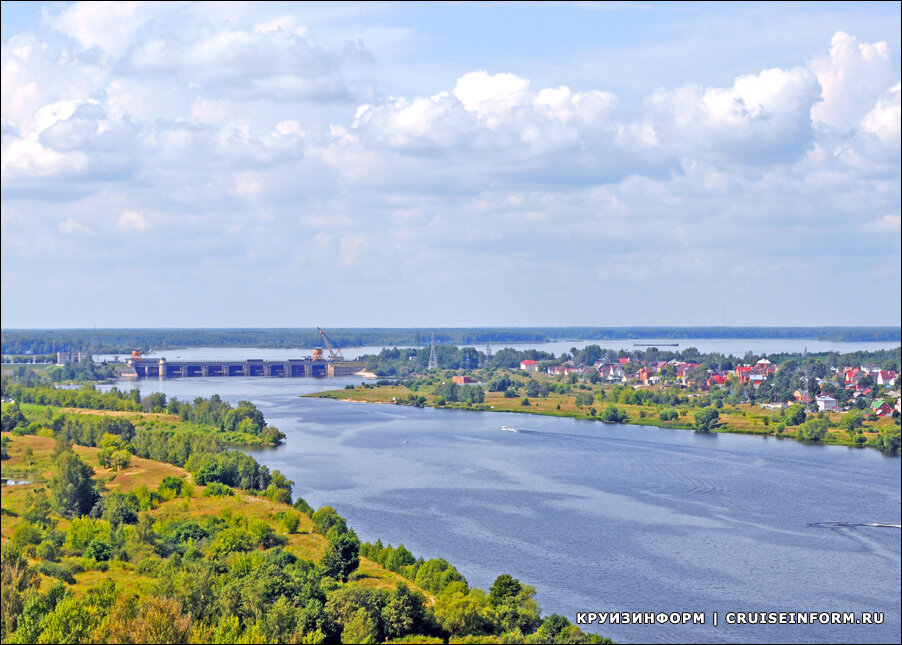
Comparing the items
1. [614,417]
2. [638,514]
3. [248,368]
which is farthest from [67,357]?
[638,514]

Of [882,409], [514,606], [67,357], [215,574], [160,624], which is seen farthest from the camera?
[67,357]

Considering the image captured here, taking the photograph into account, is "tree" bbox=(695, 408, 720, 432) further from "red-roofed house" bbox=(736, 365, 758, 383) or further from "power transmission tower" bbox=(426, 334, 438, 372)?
"power transmission tower" bbox=(426, 334, 438, 372)

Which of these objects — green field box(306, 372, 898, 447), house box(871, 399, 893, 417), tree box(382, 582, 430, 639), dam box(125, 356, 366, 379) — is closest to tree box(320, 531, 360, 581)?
tree box(382, 582, 430, 639)

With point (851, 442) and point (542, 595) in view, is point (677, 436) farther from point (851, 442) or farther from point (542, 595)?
point (542, 595)

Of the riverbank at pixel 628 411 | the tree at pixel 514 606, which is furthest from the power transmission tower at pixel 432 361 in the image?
the tree at pixel 514 606

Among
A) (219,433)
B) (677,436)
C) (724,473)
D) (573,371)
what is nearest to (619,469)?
(724,473)

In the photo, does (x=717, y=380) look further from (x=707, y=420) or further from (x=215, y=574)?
(x=215, y=574)
